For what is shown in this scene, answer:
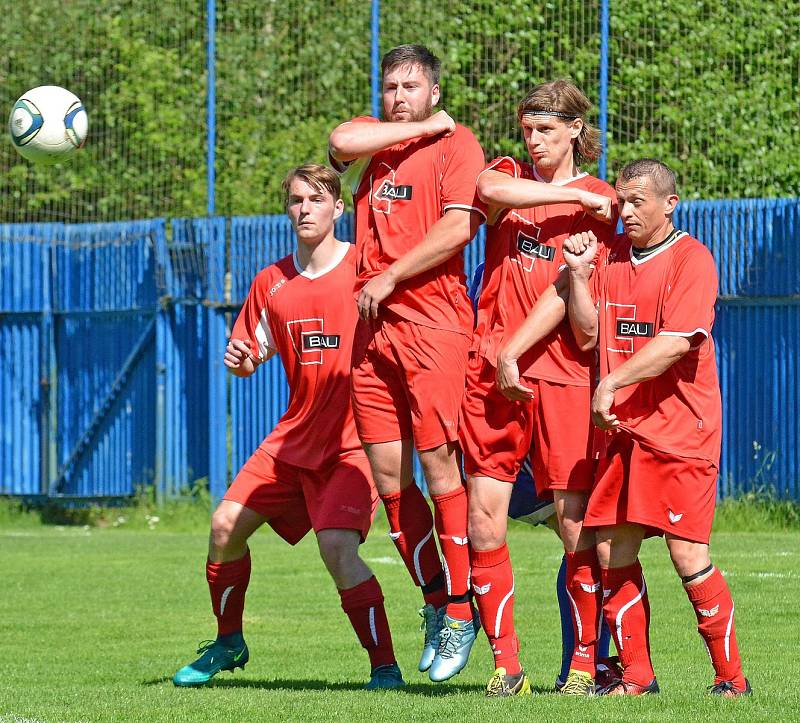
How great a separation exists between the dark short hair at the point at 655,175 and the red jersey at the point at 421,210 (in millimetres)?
681

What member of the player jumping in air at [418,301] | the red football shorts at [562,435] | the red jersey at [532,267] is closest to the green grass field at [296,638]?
the player jumping in air at [418,301]

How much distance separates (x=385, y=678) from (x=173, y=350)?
11.2 meters

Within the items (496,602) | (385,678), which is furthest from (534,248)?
(385,678)

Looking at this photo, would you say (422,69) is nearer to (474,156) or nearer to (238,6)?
(474,156)

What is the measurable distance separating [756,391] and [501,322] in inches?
368

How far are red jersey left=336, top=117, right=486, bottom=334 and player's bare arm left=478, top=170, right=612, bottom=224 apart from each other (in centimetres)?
20

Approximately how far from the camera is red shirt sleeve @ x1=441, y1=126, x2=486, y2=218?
6871 mm

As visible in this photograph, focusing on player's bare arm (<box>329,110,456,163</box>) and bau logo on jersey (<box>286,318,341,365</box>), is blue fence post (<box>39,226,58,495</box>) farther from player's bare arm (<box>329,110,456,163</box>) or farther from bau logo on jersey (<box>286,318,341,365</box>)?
player's bare arm (<box>329,110,456,163</box>)

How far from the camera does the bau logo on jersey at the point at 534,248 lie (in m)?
6.86

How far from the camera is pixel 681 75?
654 inches

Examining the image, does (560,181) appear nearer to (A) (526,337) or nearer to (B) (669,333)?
(A) (526,337)

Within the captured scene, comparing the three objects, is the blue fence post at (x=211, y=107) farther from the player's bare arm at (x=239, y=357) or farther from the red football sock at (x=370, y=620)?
the red football sock at (x=370, y=620)

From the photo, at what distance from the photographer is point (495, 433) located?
6699mm

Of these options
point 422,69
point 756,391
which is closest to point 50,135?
point 422,69
